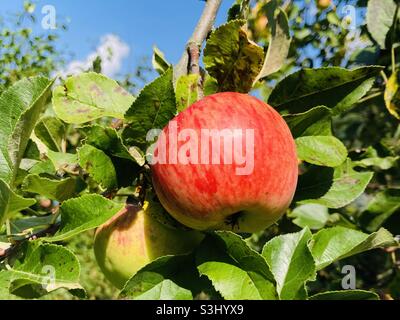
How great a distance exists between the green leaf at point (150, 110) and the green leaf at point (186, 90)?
0.08 ft

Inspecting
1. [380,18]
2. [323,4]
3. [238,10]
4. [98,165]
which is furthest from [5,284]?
[323,4]

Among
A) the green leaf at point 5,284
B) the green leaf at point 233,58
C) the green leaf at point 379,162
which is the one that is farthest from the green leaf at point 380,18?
the green leaf at point 5,284

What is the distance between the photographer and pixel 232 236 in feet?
1.90

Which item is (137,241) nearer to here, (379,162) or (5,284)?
(5,284)

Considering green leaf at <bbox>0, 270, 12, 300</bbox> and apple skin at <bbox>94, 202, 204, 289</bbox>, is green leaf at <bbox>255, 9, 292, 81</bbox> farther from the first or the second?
green leaf at <bbox>0, 270, 12, 300</bbox>

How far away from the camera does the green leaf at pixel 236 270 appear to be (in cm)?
56

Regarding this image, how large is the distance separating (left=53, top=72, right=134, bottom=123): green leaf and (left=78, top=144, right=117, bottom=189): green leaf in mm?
63

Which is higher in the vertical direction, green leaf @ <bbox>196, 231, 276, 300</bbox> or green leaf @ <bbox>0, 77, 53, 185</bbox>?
green leaf @ <bbox>0, 77, 53, 185</bbox>

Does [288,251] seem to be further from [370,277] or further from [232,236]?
[370,277]

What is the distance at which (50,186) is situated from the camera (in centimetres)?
64

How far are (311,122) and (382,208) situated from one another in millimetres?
437

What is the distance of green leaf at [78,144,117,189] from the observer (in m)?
0.63

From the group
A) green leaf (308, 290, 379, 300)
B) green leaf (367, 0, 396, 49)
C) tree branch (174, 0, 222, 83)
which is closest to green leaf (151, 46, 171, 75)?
tree branch (174, 0, 222, 83)
